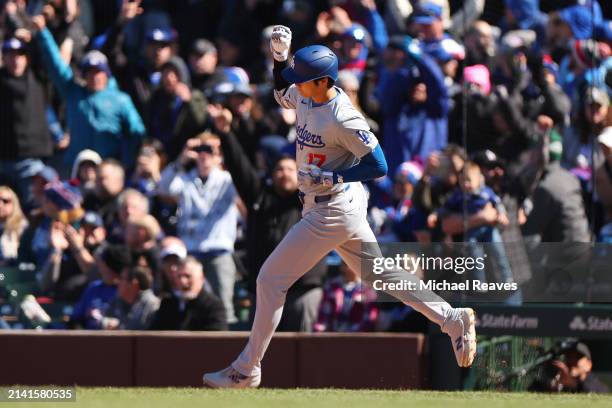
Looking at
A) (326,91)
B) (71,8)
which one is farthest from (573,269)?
(71,8)

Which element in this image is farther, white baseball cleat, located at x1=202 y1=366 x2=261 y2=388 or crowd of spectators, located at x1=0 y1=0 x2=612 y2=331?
crowd of spectators, located at x1=0 y1=0 x2=612 y2=331

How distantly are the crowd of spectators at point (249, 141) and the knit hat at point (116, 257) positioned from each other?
2 cm

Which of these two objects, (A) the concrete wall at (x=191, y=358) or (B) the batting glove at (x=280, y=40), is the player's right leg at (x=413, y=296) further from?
(A) the concrete wall at (x=191, y=358)

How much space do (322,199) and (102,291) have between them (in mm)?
3195

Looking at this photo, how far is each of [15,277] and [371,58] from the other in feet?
11.4

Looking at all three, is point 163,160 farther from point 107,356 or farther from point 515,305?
point 515,305

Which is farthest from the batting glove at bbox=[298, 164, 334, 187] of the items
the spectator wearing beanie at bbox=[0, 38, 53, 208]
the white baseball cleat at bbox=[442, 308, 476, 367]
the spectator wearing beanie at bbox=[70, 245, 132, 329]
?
the spectator wearing beanie at bbox=[0, 38, 53, 208]

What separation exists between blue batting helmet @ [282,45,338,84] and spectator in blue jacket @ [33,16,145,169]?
16.4 ft

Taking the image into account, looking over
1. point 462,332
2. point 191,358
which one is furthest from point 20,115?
point 462,332

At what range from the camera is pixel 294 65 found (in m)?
7.05

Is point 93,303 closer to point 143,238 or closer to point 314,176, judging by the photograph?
point 143,238

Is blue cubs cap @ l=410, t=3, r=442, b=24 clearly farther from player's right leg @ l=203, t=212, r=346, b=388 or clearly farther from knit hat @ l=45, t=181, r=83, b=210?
player's right leg @ l=203, t=212, r=346, b=388

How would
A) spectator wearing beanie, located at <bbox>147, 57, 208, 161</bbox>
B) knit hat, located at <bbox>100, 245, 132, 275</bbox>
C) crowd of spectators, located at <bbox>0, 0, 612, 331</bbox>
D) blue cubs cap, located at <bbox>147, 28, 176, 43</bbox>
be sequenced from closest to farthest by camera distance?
crowd of spectators, located at <bbox>0, 0, 612, 331</bbox>, knit hat, located at <bbox>100, 245, 132, 275</bbox>, spectator wearing beanie, located at <bbox>147, 57, 208, 161</bbox>, blue cubs cap, located at <bbox>147, 28, 176, 43</bbox>

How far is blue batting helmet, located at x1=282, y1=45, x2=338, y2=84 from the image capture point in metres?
6.98
